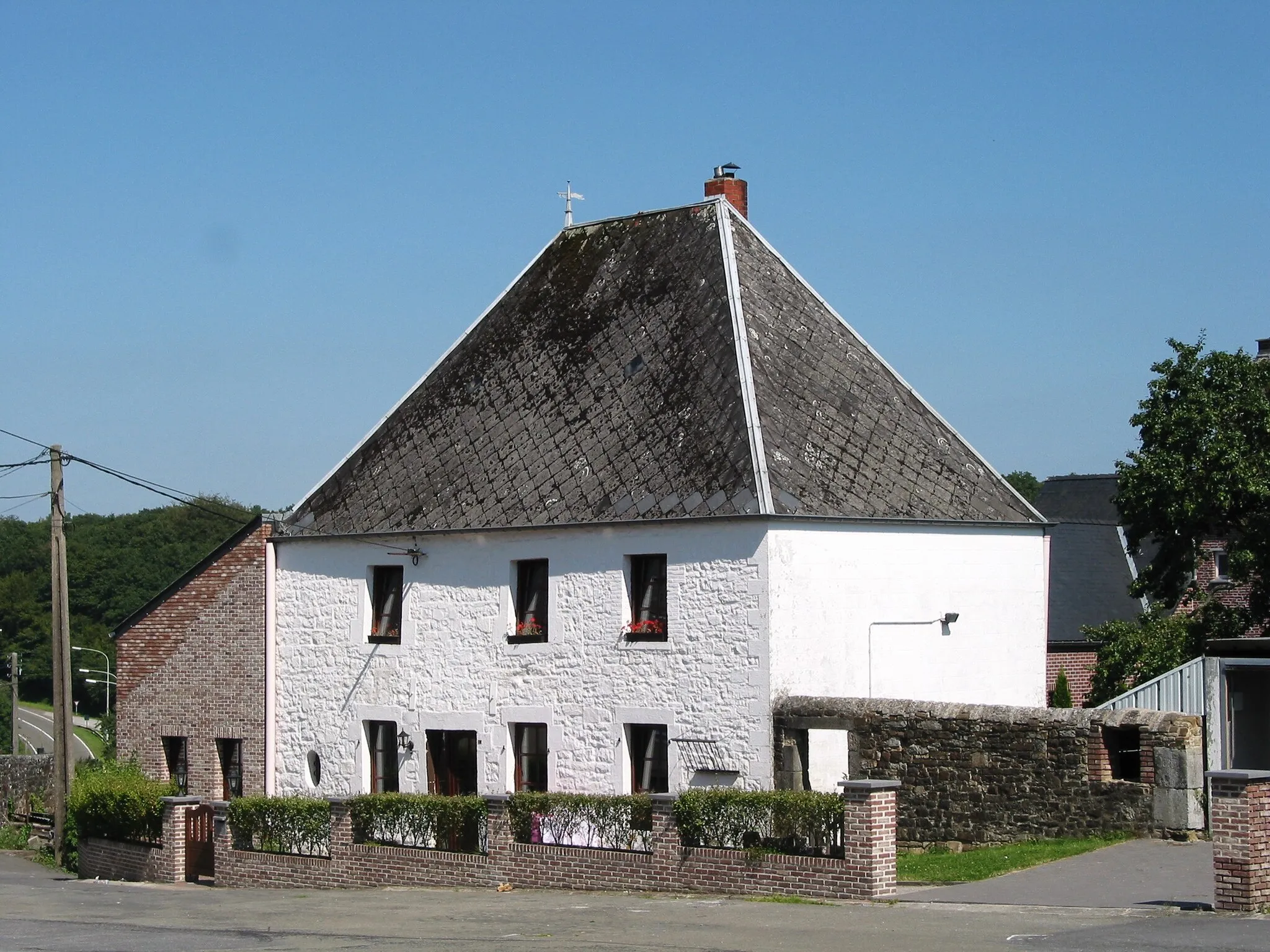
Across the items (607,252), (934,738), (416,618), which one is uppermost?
(607,252)

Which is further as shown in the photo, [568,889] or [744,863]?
[568,889]

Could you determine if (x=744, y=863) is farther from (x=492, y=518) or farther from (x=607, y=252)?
(x=607, y=252)

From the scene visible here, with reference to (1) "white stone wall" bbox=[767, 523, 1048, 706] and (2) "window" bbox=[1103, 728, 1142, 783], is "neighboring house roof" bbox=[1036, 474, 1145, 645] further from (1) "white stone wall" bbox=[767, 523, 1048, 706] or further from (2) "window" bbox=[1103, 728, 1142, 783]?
(2) "window" bbox=[1103, 728, 1142, 783]

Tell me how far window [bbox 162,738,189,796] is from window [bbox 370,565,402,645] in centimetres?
526

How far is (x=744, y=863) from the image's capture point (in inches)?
774

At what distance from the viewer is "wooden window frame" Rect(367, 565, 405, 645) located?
28.8 m

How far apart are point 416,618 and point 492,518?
2.30 metres

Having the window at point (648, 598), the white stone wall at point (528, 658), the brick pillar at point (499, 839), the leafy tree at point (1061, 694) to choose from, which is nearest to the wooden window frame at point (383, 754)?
the white stone wall at point (528, 658)

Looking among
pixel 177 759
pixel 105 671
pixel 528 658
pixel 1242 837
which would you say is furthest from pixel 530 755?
pixel 105 671

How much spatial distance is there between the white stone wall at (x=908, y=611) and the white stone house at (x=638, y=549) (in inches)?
1.6

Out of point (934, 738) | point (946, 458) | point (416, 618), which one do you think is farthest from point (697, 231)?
point (934, 738)

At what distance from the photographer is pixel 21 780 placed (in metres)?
43.8

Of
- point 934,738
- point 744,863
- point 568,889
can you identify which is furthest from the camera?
point 934,738

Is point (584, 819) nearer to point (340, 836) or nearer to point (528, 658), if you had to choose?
point (340, 836)
